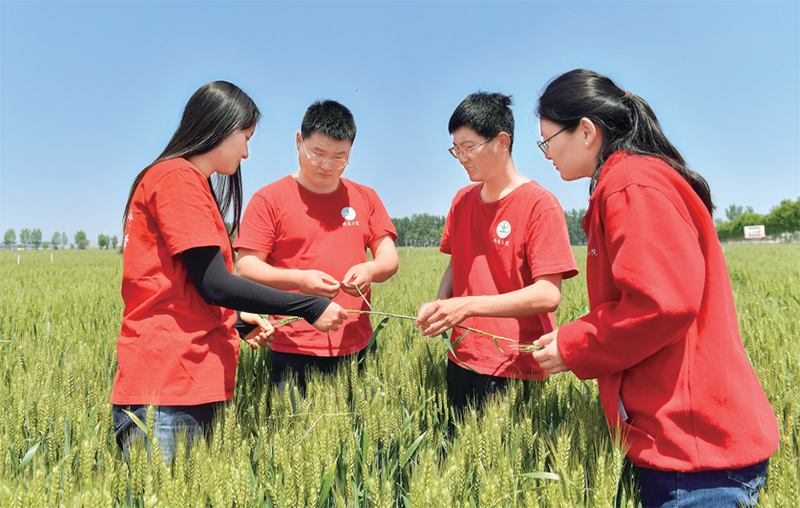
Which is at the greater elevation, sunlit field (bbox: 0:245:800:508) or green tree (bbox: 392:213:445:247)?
green tree (bbox: 392:213:445:247)

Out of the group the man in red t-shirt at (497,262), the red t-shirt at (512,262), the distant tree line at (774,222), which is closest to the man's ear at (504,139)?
the man in red t-shirt at (497,262)

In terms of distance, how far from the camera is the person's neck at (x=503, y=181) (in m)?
1.93

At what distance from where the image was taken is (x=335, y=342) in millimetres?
2104

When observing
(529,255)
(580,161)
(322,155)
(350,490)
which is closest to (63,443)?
(350,490)

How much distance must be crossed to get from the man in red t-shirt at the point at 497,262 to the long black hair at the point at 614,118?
1.33 feet

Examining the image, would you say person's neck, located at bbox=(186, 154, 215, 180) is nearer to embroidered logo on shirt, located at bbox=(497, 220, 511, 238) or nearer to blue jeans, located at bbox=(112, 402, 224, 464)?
blue jeans, located at bbox=(112, 402, 224, 464)

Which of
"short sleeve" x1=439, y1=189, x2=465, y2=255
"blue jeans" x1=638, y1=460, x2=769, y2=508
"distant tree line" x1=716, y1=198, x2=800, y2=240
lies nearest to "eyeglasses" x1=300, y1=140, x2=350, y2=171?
"short sleeve" x1=439, y1=189, x2=465, y2=255

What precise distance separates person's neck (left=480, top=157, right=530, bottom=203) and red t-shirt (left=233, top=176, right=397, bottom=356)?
682 millimetres

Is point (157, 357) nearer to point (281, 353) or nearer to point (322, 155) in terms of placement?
point (281, 353)

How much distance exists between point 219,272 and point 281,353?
833 millimetres

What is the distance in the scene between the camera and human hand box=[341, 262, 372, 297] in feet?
6.72

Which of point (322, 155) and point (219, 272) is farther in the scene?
point (322, 155)

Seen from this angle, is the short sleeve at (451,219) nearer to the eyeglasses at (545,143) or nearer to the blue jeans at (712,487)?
the eyeglasses at (545,143)

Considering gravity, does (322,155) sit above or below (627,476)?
above
